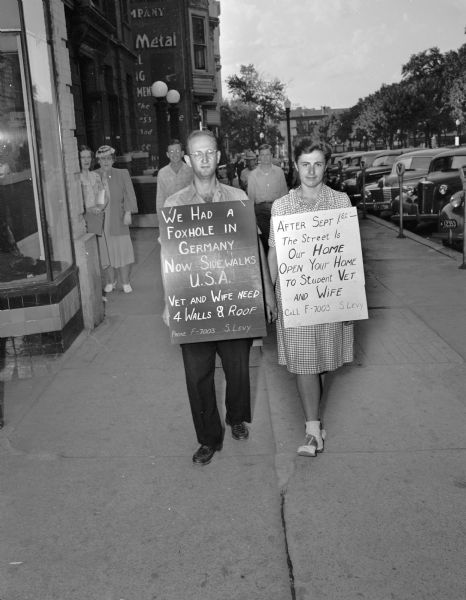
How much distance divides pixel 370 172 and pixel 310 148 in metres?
19.1

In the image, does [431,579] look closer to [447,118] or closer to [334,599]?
[334,599]

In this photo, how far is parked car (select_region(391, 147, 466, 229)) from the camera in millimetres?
14844

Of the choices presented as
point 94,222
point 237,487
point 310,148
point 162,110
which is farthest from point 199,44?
point 237,487

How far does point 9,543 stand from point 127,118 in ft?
64.3

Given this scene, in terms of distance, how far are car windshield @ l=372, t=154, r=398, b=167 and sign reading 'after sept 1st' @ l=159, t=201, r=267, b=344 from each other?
2031cm

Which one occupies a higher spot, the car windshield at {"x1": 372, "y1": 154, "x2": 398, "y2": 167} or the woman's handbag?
the woman's handbag

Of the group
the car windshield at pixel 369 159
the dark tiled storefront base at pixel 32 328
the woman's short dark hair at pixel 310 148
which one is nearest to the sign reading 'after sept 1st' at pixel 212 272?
the woman's short dark hair at pixel 310 148

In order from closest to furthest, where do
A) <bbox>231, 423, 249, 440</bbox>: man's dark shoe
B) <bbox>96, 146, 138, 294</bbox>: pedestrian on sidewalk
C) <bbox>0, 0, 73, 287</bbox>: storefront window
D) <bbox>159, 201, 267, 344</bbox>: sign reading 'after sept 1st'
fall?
<bbox>159, 201, 267, 344</bbox>: sign reading 'after sept 1st' < <bbox>231, 423, 249, 440</bbox>: man's dark shoe < <bbox>0, 0, 73, 287</bbox>: storefront window < <bbox>96, 146, 138, 294</bbox>: pedestrian on sidewalk

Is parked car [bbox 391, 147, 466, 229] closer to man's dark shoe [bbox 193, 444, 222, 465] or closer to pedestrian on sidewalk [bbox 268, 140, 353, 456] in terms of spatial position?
pedestrian on sidewalk [bbox 268, 140, 353, 456]

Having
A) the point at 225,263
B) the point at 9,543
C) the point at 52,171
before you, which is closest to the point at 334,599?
the point at 9,543

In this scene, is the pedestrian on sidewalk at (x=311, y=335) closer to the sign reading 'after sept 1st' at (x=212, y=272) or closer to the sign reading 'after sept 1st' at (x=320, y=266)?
the sign reading 'after sept 1st' at (x=320, y=266)

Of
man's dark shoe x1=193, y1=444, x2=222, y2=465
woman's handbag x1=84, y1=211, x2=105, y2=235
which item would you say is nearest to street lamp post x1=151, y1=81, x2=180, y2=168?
woman's handbag x1=84, y1=211, x2=105, y2=235

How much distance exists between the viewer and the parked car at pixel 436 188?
48.7 ft

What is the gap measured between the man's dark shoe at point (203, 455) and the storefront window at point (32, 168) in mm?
2917
